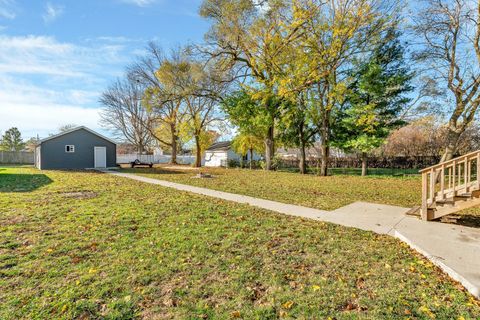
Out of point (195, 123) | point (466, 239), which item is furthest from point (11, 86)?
point (466, 239)

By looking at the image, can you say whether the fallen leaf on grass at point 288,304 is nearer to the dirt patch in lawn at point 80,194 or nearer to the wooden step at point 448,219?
the wooden step at point 448,219

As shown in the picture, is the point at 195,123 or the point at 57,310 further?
the point at 195,123

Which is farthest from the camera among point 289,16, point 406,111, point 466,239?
point 406,111

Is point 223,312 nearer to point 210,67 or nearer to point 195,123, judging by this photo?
point 210,67

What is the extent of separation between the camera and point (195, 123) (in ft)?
86.4

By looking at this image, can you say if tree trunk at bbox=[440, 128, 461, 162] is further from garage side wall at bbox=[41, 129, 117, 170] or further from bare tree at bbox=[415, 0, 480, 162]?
garage side wall at bbox=[41, 129, 117, 170]

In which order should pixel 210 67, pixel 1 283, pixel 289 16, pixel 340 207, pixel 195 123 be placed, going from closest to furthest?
pixel 1 283
pixel 340 207
pixel 289 16
pixel 210 67
pixel 195 123

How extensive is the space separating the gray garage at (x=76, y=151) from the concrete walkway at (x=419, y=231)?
60.6 ft

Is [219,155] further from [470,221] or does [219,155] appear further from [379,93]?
[470,221]

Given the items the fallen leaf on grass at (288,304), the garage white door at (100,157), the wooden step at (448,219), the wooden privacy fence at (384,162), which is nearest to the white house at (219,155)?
the wooden privacy fence at (384,162)

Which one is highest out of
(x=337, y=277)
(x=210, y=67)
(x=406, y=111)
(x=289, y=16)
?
(x=289, y=16)

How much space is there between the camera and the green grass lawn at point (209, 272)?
97.8 inches

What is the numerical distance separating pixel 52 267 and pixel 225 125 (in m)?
24.4

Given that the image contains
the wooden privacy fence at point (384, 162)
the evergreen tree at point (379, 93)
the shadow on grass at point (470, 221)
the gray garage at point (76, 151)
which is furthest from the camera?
the wooden privacy fence at point (384, 162)
